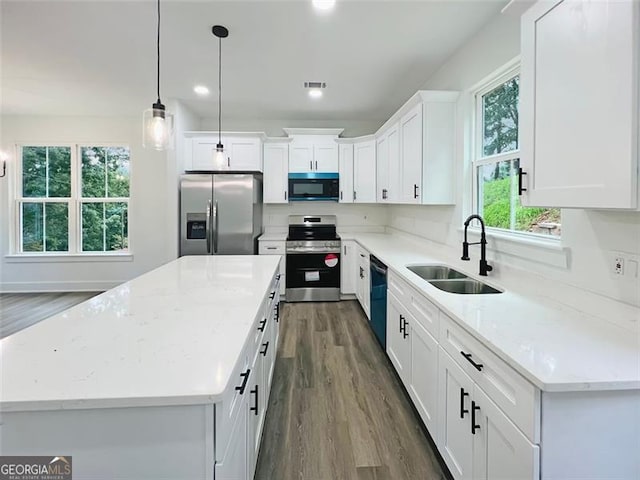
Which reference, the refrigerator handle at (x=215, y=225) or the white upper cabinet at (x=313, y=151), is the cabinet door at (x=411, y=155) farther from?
the refrigerator handle at (x=215, y=225)

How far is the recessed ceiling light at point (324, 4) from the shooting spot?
7.37ft

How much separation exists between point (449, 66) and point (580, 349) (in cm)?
Result: 285

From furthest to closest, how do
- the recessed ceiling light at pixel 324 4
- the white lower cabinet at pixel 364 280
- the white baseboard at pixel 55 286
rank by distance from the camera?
the white baseboard at pixel 55 286, the white lower cabinet at pixel 364 280, the recessed ceiling light at pixel 324 4

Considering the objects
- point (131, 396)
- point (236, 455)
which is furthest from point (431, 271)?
point (131, 396)

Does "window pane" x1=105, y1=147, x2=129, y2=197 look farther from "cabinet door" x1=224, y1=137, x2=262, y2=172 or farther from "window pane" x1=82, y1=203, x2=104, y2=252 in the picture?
"cabinet door" x1=224, y1=137, x2=262, y2=172

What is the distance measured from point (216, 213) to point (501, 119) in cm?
331

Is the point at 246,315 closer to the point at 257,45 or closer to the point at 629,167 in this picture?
the point at 629,167

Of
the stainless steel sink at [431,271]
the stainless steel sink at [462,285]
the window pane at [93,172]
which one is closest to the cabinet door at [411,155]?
the stainless steel sink at [431,271]

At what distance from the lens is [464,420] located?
4.72 feet

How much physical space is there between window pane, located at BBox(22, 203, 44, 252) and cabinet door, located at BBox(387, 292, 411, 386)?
5694 mm

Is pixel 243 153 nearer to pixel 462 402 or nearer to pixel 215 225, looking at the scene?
pixel 215 225

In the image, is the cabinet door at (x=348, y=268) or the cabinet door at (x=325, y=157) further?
the cabinet door at (x=325, y=157)

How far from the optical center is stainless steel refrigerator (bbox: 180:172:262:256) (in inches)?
170

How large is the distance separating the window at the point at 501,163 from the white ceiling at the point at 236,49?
0.56 m
